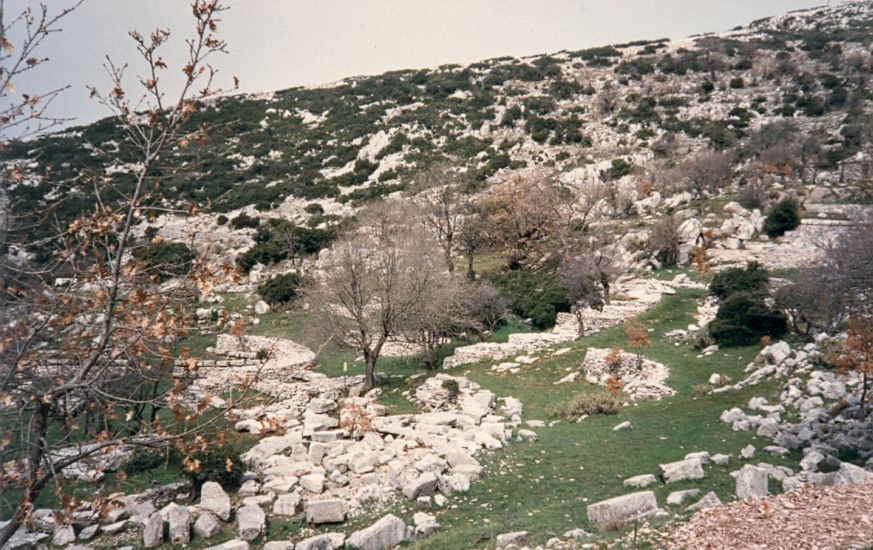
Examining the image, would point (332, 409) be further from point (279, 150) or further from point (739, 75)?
point (739, 75)

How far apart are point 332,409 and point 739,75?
188 ft

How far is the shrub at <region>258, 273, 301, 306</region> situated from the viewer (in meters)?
30.1

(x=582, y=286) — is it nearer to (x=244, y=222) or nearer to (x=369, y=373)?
(x=369, y=373)

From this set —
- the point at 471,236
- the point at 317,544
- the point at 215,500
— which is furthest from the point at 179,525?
the point at 471,236

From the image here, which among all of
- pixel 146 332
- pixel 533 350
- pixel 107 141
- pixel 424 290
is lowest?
pixel 533 350

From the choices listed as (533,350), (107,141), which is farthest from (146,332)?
(107,141)

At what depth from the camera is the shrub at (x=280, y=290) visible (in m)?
30.1

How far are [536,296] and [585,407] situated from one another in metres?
10.8

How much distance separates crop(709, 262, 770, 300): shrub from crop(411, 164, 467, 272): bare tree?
1315 centimetres

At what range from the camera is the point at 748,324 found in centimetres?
1894

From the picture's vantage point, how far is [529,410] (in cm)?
1588

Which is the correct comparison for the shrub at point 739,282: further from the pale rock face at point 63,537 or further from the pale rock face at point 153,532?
the pale rock face at point 63,537

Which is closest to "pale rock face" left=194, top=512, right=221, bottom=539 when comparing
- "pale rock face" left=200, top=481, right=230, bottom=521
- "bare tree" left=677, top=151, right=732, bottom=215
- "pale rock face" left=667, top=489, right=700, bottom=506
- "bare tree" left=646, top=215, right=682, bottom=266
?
"pale rock face" left=200, top=481, right=230, bottom=521

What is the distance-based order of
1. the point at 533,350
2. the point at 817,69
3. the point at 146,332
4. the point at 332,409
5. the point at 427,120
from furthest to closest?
the point at 427,120
the point at 817,69
the point at 533,350
the point at 332,409
the point at 146,332
